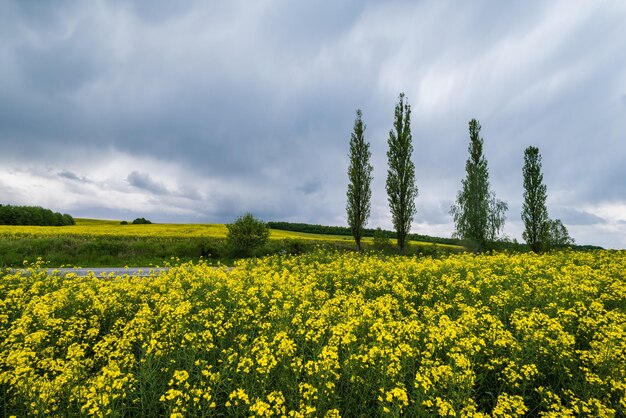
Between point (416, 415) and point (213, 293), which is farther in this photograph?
point (213, 293)

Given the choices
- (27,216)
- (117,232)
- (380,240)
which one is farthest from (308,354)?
(27,216)

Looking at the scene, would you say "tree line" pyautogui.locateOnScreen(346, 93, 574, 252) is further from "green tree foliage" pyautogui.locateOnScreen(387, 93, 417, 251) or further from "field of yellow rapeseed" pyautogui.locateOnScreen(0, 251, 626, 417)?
"field of yellow rapeseed" pyautogui.locateOnScreen(0, 251, 626, 417)

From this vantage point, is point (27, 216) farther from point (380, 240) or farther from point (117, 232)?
point (380, 240)

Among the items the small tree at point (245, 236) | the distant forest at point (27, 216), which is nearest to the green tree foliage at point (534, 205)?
the small tree at point (245, 236)

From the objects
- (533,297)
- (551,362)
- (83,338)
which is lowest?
(83,338)

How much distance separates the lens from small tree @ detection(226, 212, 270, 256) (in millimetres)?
27156

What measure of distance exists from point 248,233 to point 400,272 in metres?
18.5

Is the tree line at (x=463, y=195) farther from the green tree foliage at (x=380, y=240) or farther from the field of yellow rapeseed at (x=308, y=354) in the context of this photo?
the field of yellow rapeseed at (x=308, y=354)

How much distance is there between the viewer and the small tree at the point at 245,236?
27.2 meters

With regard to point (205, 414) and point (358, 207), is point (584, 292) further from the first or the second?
point (358, 207)

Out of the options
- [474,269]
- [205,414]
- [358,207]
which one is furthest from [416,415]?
[358,207]

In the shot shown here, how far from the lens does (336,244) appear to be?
35.8 meters

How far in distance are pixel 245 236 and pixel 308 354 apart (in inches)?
882

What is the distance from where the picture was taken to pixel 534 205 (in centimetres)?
3609
